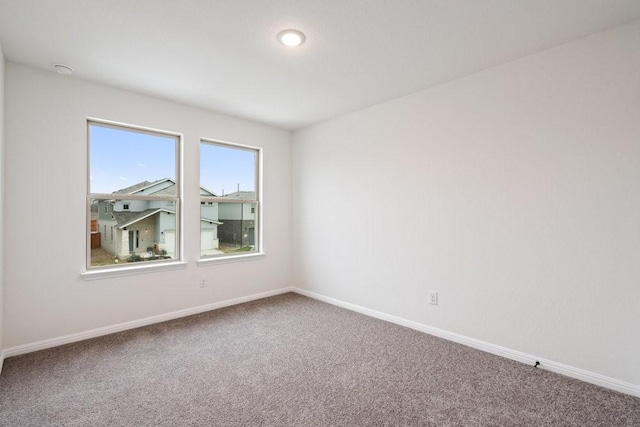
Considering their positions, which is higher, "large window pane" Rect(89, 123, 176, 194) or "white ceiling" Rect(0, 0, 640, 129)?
"white ceiling" Rect(0, 0, 640, 129)

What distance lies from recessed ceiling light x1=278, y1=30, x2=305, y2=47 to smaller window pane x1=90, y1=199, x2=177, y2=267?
234cm

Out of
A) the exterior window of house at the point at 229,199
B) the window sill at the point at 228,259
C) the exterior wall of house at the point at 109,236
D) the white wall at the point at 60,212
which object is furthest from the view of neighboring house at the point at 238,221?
the exterior wall of house at the point at 109,236

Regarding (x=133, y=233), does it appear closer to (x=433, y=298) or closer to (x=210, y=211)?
(x=210, y=211)

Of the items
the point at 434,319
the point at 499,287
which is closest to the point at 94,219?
the point at 434,319

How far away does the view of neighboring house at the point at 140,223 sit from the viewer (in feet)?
10.8

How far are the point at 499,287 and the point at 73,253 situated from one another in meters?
3.83

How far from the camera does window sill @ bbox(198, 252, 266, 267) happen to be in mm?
3859

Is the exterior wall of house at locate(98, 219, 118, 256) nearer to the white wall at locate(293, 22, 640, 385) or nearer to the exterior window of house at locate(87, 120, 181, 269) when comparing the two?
the exterior window of house at locate(87, 120, 181, 269)

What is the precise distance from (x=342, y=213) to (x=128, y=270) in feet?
8.09

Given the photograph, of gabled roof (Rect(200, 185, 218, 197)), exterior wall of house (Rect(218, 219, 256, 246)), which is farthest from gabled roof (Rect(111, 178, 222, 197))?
exterior wall of house (Rect(218, 219, 256, 246))

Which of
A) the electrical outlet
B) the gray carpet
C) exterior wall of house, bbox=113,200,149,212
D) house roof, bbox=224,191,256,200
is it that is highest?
house roof, bbox=224,191,256,200

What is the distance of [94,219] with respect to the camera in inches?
125

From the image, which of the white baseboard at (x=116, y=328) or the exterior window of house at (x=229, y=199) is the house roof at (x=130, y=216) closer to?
the exterior window of house at (x=229, y=199)

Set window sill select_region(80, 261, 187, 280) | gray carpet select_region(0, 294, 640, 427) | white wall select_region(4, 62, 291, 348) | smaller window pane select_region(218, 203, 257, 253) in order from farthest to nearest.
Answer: smaller window pane select_region(218, 203, 257, 253) < window sill select_region(80, 261, 187, 280) < white wall select_region(4, 62, 291, 348) < gray carpet select_region(0, 294, 640, 427)
